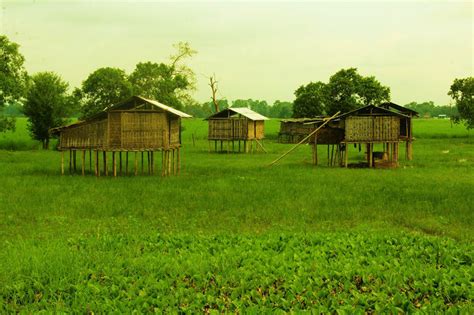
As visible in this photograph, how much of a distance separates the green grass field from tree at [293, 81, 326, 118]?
129 ft

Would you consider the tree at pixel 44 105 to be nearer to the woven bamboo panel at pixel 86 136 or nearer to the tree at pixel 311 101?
the woven bamboo panel at pixel 86 136

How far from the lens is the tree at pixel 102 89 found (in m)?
48.2

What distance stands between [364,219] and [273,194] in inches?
178

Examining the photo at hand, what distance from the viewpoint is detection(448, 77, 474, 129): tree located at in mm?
50031

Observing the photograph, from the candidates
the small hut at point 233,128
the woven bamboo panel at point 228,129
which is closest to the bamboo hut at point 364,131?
the small hut at point 233,128

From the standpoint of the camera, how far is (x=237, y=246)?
10.9 meters

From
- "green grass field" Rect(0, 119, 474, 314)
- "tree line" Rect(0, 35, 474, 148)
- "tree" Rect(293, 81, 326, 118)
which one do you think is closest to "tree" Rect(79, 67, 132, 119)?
"tree line" Rect(0, 35, 474, 148)

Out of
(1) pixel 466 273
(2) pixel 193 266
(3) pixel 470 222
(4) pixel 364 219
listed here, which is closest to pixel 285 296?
(2) pixel 193 266

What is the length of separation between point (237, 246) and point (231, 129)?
32490mm

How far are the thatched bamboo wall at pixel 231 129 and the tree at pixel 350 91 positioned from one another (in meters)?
18.9

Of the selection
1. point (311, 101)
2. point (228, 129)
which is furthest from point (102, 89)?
point (311, 101)

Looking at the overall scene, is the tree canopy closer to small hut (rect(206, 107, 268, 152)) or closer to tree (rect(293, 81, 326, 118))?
tree (rect(293, 81, 326, 118))

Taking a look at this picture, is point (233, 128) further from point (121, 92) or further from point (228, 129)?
point (121, 92)

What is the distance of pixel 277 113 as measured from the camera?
159500 millimetres
